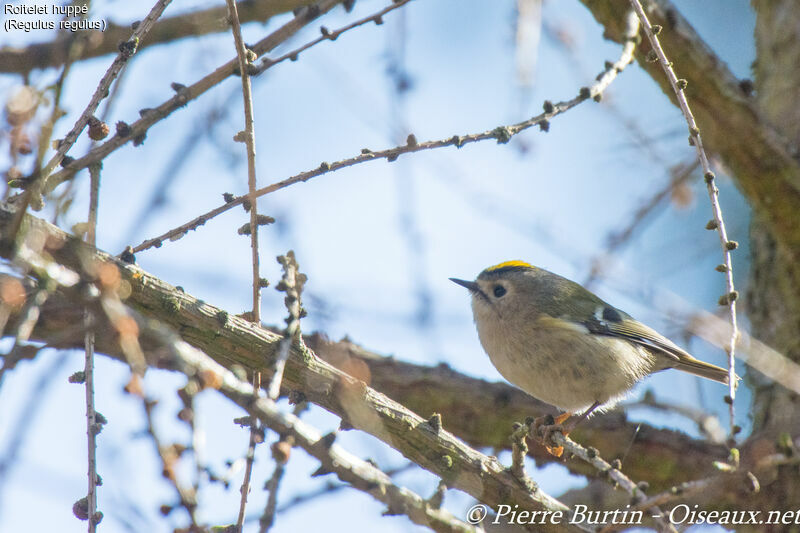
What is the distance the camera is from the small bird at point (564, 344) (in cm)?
295

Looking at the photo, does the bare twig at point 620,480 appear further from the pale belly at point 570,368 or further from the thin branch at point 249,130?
the pale belly at point 570,368

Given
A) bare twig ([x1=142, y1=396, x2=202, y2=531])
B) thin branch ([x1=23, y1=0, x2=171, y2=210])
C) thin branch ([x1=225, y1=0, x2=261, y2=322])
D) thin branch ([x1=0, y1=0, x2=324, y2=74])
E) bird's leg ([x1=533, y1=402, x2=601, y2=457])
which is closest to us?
bare twig ([x1=142, y1=396, x2=202, y2=531])

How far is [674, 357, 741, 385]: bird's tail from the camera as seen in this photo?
321 centimetres

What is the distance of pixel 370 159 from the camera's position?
5.68 feet

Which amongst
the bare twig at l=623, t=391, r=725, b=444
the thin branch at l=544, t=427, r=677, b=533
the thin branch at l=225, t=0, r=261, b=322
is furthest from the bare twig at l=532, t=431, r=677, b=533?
the bare twig at l=623, t=391, r=725, b=444

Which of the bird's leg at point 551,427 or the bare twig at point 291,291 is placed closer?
the bare twig at point 291,291

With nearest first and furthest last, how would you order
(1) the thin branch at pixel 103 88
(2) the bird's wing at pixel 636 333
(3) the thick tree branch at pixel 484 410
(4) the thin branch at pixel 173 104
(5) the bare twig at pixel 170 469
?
(5) the bare twig at pixel 170 469 → (1) the thin branch at pixel 103 88 → (4) the thin branch at pixel 173 104 → (3) the thick tree branch at pixel 484 410 → (2) the bird's wing at pixel 636 333

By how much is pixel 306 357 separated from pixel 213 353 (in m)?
0.25

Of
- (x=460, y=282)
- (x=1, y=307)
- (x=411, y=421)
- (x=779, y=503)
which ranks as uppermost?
(x=460, y=282)

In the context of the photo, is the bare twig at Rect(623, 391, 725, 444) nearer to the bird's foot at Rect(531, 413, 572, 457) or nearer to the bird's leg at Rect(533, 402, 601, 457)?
the bird's leg at Rect(533, 402, 601, 457)

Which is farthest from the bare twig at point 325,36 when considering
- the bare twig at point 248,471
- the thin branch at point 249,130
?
the bare twig at point 248,471

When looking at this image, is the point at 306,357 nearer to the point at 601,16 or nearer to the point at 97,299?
the point at 97,299

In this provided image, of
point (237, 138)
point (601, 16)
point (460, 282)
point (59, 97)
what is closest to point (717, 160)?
point (601, 16)

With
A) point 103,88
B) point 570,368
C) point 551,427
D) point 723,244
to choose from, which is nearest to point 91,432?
point 103,88
